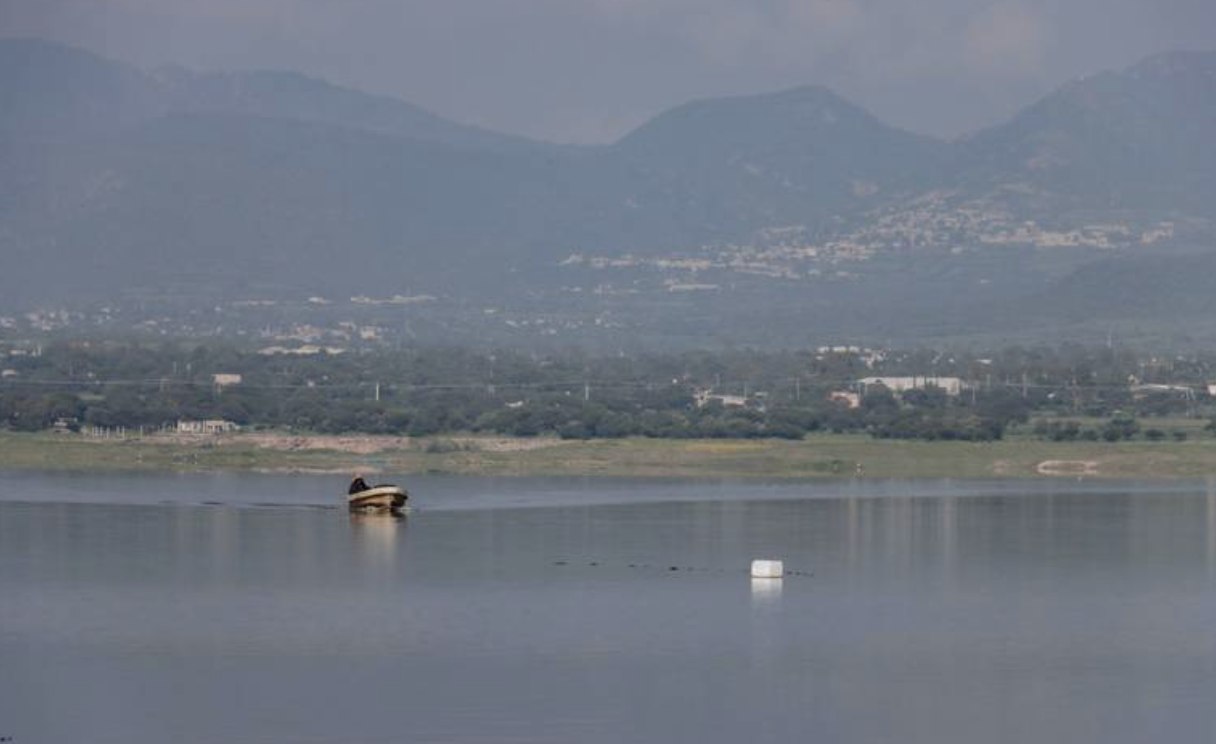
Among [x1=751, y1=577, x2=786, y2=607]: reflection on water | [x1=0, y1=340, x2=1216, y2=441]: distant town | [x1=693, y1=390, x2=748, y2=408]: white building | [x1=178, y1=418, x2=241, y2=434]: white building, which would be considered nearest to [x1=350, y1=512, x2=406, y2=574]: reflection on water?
[x1=751, y1=577, x2=786, y2=607]: reflection on water

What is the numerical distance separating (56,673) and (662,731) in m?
7.49

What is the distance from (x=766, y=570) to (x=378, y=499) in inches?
560

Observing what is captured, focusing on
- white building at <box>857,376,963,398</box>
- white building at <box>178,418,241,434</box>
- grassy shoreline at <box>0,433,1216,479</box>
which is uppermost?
white building at <box>857,376,963,398</box>

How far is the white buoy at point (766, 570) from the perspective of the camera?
4378 centimetres

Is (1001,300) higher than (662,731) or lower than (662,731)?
higher

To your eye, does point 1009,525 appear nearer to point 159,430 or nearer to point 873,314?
point 159,430

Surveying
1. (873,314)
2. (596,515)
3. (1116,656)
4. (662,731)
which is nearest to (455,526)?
(596,515)

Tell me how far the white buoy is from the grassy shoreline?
28243mm

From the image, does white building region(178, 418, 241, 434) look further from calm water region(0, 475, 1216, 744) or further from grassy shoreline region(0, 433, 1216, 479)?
calm water region(0, 475, 1216, 744)

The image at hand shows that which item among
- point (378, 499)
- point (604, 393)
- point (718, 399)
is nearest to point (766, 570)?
point (378, 499)

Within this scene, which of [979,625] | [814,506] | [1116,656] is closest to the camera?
[1116,656]

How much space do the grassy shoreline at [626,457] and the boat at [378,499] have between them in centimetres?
1533

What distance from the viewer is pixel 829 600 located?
41094 millimetres

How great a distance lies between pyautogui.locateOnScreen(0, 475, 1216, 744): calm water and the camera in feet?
96.9
